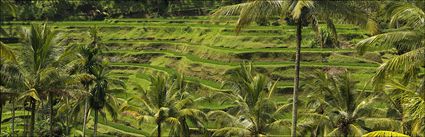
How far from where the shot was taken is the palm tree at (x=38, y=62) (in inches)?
885

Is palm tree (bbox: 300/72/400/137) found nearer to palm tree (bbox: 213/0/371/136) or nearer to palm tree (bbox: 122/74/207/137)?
palm tree (bbox: 122/74/207/137)

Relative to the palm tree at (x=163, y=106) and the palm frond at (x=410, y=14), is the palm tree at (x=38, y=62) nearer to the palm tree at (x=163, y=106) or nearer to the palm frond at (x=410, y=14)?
the palm tree at (x=163, y=106)

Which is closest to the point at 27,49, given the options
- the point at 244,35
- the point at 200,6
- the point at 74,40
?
the point at 244,35

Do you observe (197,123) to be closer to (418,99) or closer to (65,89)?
(65,89)

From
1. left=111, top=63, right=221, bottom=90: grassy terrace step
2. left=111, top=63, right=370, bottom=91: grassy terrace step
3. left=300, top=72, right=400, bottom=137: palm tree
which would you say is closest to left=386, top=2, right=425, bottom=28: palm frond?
left=300, top=72, right=400, bottom=137: palm tree

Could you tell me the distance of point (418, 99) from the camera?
1561cm

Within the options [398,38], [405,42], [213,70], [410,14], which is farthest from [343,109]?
[213,70]

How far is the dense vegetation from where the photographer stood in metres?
17.3

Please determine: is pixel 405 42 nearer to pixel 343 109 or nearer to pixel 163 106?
pixel 343 109

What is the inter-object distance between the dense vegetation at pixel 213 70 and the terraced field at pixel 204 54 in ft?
0.49

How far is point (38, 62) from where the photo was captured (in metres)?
22.7

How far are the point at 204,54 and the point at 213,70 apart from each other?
652 cm

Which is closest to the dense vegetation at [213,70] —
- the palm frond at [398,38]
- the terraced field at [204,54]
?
the palm frond at [398,38]

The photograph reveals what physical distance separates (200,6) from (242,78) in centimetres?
6140
